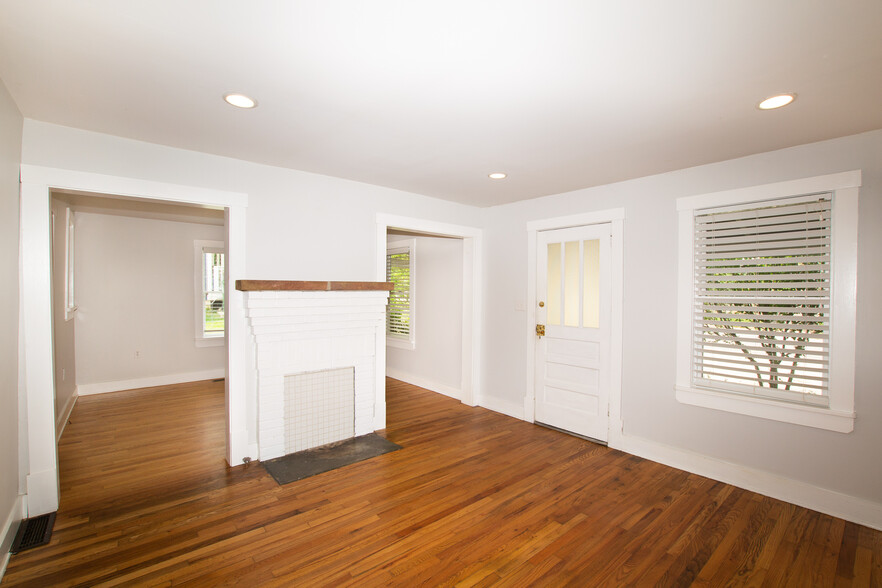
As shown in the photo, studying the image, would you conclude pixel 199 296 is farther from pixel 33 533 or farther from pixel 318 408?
pixel 33 533

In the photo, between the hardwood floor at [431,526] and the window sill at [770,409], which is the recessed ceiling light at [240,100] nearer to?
the hardwood floor at [431,526]

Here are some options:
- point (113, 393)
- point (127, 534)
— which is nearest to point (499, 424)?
point (127, 534)

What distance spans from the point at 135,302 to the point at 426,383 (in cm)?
413

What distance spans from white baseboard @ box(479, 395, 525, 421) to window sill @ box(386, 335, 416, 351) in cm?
145

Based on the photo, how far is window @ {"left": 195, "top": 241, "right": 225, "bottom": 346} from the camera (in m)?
6.00

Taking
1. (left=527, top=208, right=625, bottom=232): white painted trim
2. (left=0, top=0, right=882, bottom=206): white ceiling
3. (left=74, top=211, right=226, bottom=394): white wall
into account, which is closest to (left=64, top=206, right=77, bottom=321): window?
(left=74, top=211, right=226, bottom=394): white wall

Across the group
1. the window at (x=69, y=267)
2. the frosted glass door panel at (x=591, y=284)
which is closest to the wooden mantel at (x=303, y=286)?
the frosted glass door panel at (x=591, y=284)

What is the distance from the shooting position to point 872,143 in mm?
2477

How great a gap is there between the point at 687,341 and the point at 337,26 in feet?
10.6

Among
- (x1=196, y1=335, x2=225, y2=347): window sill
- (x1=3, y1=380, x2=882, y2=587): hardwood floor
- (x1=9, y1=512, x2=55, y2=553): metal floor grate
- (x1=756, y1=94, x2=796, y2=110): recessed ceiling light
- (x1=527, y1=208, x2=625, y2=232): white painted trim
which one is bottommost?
(x1=3, y1=380, x2=882, y2=587): hardwood floor

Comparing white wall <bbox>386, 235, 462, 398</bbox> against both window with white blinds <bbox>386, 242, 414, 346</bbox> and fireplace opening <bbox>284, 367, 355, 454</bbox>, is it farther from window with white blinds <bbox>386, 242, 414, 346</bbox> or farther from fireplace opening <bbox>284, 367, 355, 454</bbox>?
fireplace opening <bbox>284, 367, 355, 454</bbox>

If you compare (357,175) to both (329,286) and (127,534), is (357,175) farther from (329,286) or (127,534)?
(127,534)

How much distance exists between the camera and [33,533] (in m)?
2.29

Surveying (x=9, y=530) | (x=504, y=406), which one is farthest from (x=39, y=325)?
(x=504, y=406)
